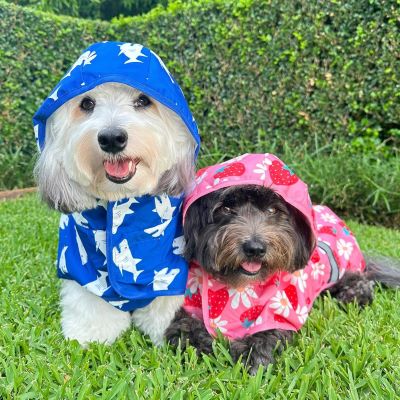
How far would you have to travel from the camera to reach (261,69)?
6.23m

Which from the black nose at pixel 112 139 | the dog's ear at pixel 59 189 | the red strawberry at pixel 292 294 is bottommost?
the red strawberry at pixel 292 294

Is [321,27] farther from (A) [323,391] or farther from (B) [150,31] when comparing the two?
(A) [323,391]

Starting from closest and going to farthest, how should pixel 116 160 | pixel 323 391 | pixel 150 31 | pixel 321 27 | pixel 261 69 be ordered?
1. pixel 323 391
2. pixel 116 160
3. pixel 321 27
4. pixel 261 69
5. pixel 150 31

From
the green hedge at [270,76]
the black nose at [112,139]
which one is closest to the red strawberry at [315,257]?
the black nose at [112,139]

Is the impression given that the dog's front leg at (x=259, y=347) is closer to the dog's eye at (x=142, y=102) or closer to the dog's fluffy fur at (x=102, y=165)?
the dog's fluffy fur at (x=102, y=165)

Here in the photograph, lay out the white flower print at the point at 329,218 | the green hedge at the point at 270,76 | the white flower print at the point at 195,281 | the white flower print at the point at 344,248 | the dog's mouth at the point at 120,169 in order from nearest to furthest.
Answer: the dog's mouth at the point at 120,169, the white flower print at the point at 195,281, the white flower print at the point at 344,248, the white flower print at the point at 329,218, the green hedge at the point at 270,76

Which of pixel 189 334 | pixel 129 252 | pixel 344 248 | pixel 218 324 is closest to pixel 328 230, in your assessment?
pixel 344 248

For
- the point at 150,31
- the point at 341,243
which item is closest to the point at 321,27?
the point at 150,31

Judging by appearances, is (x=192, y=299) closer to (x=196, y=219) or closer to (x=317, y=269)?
(x=196, y=219)

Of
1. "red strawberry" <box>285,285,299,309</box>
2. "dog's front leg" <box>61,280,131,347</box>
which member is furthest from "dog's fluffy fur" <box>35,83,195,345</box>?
"red strawberry" <box>285,285,299,309</box>

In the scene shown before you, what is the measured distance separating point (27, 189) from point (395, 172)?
460cm

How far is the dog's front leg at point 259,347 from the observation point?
2152mm

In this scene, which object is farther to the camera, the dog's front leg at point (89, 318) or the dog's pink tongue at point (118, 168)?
the dog's front leg at point (89, 318)

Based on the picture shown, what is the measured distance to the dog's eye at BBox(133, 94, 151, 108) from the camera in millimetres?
2311
